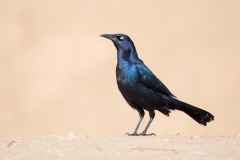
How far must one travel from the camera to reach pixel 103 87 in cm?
2972

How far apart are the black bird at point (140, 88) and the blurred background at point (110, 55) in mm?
12755

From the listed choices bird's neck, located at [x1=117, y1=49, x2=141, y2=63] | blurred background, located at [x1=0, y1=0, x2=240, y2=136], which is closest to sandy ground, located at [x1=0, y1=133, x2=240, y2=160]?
bird's neck, located at [x1=117, y1=49, x2=141, y2=63]

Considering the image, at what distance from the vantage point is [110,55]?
3183 centimetres

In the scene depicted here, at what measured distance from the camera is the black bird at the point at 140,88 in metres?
12.0

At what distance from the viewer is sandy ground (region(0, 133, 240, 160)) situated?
8.94m

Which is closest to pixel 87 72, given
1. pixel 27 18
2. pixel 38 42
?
pixel 38 42

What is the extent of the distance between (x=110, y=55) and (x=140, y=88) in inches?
779

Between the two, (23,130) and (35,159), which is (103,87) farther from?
(35,159)

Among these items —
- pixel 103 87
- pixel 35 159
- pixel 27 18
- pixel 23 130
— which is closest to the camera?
pixel 35 159

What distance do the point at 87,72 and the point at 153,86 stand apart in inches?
724

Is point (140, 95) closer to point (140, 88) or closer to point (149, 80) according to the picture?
point (140, 88)

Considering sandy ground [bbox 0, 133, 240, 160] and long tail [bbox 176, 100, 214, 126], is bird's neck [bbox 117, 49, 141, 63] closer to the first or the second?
long tail [bbox 176, 100, 214, 126]

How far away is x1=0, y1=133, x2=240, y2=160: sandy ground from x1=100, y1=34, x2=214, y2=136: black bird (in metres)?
1.40

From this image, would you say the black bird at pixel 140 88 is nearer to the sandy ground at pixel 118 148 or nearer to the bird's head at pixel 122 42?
the bird's head at pixel 122 42
